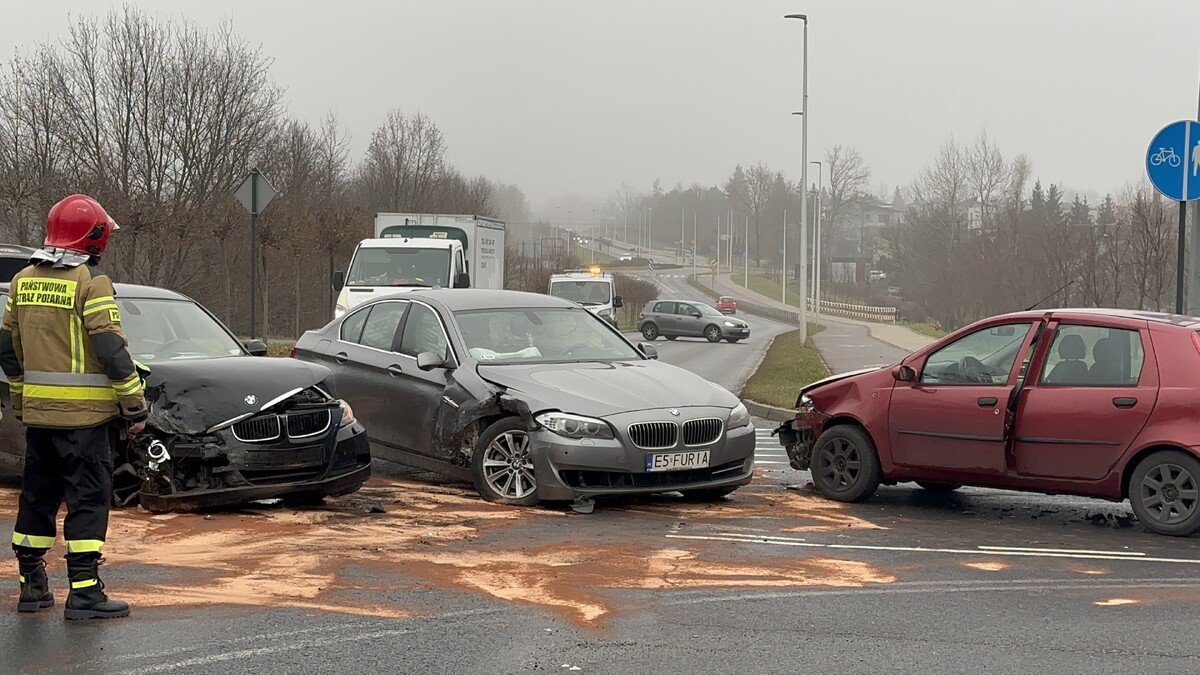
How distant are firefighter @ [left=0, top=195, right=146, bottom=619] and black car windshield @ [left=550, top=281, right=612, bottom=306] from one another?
34375mm

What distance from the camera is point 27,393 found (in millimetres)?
5820

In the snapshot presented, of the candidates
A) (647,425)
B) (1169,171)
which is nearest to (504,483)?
(647,425)

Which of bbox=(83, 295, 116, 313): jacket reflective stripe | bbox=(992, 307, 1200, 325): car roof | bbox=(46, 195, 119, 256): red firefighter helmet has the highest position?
bbox=(46, 195, 119, 256): red firefighter helmet

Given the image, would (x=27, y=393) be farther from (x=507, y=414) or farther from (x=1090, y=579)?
(x=1090, y=579)

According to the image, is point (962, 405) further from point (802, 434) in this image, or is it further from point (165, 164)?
point (165, 164)

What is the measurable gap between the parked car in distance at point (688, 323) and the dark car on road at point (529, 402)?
129ft

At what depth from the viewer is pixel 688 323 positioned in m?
50.9

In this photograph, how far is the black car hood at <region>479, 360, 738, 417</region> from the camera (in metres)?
9.04

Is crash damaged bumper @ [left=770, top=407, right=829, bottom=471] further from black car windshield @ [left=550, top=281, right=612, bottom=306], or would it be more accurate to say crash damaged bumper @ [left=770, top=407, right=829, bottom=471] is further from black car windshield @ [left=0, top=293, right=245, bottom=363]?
black car windshield @ [left=550, top=281, right=612, bottom=306]

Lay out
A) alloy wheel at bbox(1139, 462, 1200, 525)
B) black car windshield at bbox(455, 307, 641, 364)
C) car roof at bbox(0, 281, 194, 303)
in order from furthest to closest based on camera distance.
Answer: black car windshield at bbox(455, 307, 641, 364), car roof at bbox(0, 281, 194, 303), alloy wheel at bbox(1139, 462, 1200, 525)

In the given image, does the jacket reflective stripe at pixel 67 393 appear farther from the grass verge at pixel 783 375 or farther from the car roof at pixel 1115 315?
the grass verge at pixel 783 375

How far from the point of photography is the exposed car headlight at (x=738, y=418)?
9.38 m

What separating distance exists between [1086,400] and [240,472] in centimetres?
536

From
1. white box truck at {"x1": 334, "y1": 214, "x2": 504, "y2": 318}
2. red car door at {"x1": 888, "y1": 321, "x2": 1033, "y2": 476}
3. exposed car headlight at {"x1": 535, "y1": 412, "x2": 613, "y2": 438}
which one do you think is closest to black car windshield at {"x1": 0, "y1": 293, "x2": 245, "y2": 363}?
exposed car headlight at {"x1": 535, "y1": 412, "x2": 613, "y2": 438}
